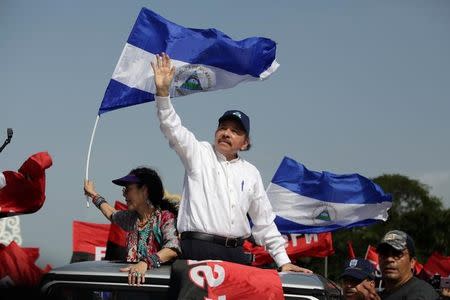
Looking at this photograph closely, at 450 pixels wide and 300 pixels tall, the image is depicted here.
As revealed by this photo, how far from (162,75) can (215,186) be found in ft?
2.18

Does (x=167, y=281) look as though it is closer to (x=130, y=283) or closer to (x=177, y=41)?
(x=130, y=283)

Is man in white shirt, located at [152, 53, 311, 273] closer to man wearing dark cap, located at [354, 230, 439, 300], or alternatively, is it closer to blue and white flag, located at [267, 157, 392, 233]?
man wearing dark cap, located at [354, 230, 439, 300]

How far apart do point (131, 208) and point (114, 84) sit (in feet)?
7.46

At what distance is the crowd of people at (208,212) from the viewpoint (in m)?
4.32

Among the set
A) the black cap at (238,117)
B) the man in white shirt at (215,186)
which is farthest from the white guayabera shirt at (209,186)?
the black cap at (238,117)

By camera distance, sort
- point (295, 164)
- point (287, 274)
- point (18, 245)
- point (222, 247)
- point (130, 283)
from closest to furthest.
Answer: point (18, 245), point (130, 283), point (287, 274), point (222, 247), point (295, 164)

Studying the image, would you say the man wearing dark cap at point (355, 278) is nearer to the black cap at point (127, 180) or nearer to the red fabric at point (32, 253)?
the black cap at point (127, 180)

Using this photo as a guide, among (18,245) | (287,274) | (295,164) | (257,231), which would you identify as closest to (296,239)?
(295,164)

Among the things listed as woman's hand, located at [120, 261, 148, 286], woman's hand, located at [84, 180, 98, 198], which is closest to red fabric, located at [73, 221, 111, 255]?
woman's hand, located at [84, 180, 98, 198]

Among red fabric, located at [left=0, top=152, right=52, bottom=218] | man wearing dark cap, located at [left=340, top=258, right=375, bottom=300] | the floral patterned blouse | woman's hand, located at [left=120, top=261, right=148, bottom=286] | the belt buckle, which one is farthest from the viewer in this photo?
man wearing dark cap, located at [left=340, top=258, right=375, bottom=300]

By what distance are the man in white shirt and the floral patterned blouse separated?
21 cm

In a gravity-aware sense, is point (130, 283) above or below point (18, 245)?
below

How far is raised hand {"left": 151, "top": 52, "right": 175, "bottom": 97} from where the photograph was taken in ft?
14.0

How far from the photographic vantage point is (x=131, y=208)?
491 centimetres
